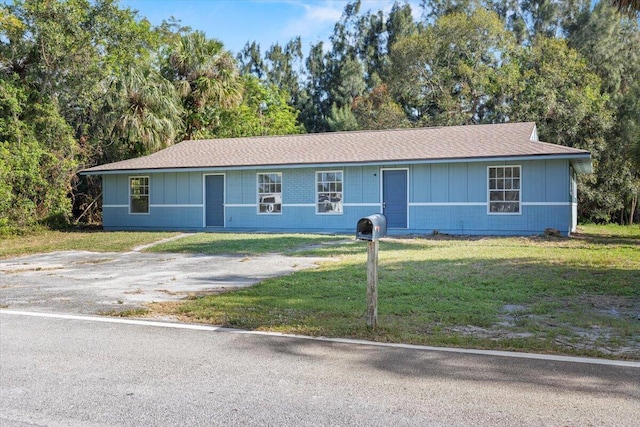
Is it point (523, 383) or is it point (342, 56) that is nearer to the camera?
point (523, 383)

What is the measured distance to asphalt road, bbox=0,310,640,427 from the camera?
12.9ft

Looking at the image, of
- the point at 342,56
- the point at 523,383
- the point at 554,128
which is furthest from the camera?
the point at 342,56

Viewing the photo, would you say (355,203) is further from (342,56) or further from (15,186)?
(342,56)

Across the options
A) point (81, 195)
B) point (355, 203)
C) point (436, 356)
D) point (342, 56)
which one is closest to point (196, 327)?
point (436, 356)

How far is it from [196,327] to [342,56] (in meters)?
50.8

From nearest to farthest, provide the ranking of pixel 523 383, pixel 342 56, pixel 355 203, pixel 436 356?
1. pixel 523 383
2. pixel 436 356
3. pixel 355 203
4. pixel 342 56

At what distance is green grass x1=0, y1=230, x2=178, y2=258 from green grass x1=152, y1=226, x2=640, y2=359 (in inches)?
324

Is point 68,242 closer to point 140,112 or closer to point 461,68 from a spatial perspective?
point 140,112

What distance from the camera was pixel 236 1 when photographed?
3167 cm

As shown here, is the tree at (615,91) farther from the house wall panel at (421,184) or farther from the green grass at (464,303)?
the green grass at (464,303)

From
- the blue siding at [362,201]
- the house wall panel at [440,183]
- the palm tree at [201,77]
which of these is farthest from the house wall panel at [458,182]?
the palm tree at [201,77]

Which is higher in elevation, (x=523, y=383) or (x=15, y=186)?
(x=15, y=186)

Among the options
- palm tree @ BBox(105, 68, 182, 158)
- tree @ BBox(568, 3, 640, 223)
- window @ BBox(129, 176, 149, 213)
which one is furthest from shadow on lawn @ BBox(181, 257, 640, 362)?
tree @ BBox(568, 3, 640, 223)

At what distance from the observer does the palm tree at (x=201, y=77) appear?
30.4m
